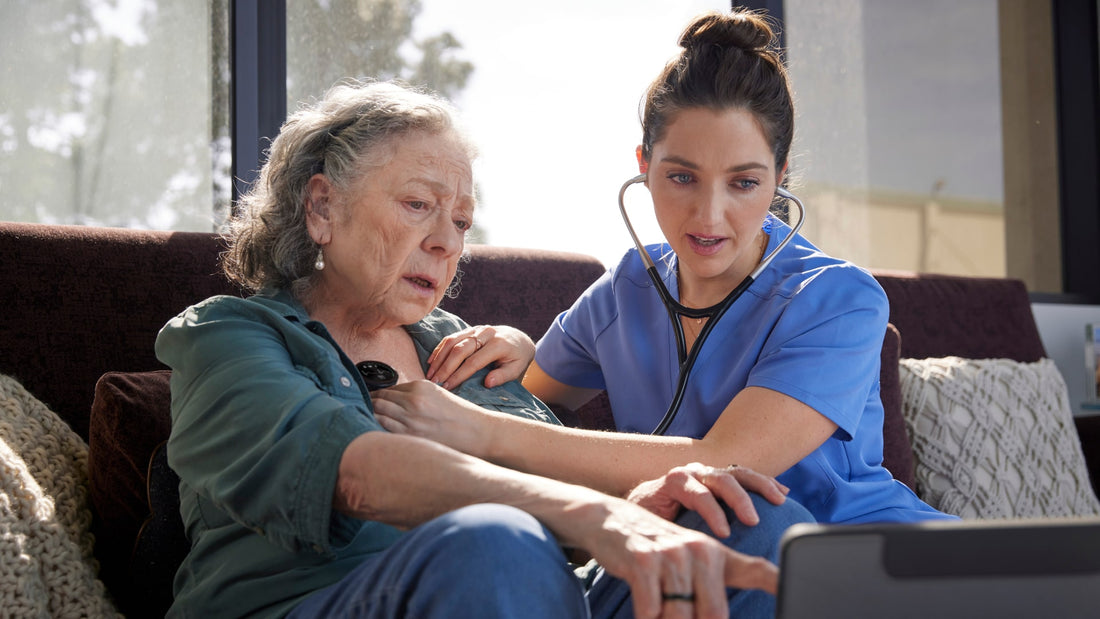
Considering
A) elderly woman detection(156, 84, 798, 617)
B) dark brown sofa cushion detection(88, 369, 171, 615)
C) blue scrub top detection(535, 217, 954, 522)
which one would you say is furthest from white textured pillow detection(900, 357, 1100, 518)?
dark brown sofa cushion detection(88, 369, 171, 615)

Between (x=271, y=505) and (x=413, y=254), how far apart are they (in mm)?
564

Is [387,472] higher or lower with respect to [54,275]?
lower

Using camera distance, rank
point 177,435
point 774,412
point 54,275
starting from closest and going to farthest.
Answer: point 177,435 < point 774,412 < point 54,275

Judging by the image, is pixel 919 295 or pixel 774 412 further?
pixel 919 295

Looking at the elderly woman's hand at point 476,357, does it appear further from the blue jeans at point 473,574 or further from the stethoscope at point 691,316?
the blue jeans at point 473,574

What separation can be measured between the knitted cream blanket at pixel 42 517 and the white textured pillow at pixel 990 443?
177cm

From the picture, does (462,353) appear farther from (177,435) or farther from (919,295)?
(919,295)

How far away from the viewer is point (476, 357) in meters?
1.42

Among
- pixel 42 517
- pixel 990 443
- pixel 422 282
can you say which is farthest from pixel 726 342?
pixel 990 443

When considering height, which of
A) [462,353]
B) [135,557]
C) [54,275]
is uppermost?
[54,275]

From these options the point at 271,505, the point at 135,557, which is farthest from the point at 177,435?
the point at 135,557

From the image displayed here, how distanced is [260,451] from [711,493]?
1.42ft

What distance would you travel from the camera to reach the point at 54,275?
1.52m

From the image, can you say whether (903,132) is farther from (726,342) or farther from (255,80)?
(726,342)
